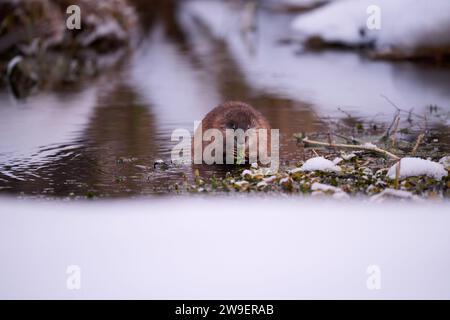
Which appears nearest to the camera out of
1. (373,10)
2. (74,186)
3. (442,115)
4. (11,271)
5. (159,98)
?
(11,271)

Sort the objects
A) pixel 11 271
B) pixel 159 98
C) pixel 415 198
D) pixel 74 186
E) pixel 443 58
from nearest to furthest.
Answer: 1. pixel 11 271
2. pixel 415 198
3. pixel 74 186
4. pixel 159 98
5. pixel 443 58

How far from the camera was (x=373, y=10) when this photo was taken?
14055mm

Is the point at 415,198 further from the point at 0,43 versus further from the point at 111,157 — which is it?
the point at 0,43

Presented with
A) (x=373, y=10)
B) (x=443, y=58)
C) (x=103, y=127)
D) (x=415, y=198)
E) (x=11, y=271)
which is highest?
(x=373, y=10)

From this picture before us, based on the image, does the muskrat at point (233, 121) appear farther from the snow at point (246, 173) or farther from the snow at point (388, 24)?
the snow at point (388, 24)

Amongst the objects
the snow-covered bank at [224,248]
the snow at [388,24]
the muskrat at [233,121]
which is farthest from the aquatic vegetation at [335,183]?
the snow at [388,24]

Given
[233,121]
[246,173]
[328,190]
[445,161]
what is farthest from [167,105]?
[328,190]

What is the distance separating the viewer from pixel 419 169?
19.8 feet

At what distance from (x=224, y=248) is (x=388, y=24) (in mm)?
9238

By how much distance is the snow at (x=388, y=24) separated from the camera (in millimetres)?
12344

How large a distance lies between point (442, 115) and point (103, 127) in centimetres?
→ 353

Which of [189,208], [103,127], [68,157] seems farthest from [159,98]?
[189,208]

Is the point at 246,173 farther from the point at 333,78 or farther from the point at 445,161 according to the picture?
the point at 333,78

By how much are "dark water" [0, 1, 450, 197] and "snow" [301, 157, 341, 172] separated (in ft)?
1.65
